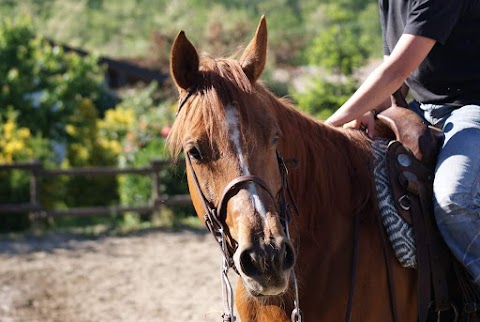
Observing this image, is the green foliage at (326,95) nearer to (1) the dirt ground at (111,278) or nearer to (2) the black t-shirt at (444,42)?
(1) the dirt ground at (111,278)

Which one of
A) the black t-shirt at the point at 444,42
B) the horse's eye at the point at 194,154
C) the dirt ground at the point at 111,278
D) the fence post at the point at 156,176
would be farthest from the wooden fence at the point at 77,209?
the horse's eye at the point at 194,154

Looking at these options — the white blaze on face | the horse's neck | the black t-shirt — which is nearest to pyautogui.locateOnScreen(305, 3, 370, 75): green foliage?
the black t-shirt

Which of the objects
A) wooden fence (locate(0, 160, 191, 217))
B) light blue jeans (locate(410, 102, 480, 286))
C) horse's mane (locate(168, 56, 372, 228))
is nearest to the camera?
horse's mane (locate(168, 56, 372, 228))

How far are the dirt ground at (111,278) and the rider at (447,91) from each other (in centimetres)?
260

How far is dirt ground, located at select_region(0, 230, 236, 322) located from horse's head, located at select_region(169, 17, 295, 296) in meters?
2.75

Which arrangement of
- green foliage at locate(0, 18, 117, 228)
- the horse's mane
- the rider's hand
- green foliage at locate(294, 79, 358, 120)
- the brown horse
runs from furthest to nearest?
green foliage at locate(294, 79, 358, 120) → green foliage at locate(0, 18, 117, 228) → the rider's hand → the horse's mane → the brown horse

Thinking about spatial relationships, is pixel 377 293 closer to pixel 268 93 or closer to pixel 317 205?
pixel 317 205

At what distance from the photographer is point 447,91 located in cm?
310

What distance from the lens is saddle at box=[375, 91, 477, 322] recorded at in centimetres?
275

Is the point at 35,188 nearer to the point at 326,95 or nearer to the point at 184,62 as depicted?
the point at 326,95

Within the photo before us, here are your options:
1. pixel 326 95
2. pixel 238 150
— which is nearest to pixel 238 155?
pixel 238 150

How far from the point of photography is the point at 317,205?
9.18ft

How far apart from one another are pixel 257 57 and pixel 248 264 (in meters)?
0.85

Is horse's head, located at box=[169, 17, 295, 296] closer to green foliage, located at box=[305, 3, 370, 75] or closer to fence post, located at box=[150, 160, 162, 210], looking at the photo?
fence post, located at box=[150, 160, 162, 210]
